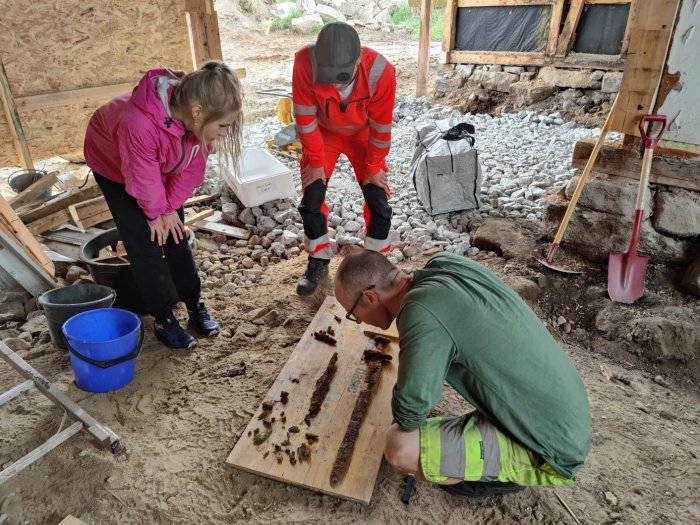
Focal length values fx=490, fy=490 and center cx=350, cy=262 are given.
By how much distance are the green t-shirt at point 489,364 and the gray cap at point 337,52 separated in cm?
160

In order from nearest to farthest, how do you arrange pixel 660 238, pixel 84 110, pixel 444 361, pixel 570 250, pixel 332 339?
pixel 444 361 → pixel 332 339 → pixel 660 238 → pixel 570 250 → pixel 84 110

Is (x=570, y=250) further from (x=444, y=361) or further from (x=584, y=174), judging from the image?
(x=444, y=361)

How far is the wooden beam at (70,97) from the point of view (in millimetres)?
5008

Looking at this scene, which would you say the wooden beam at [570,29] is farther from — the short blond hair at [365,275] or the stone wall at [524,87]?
the short blond hair at [365,275]

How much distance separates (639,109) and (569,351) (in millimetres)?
1695

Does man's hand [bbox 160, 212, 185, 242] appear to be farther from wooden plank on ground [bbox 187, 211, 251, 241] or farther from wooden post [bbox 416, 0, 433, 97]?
wooden post [bbox 416, 0, 433, 97]

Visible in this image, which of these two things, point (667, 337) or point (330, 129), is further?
point (330, 129)

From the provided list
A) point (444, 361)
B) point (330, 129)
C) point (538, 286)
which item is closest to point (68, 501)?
point (444, 361)

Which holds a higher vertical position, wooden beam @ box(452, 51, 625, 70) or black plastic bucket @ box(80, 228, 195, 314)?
wooden beam @ box(452, 51, 625, 70)

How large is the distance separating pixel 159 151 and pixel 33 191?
2820 mm

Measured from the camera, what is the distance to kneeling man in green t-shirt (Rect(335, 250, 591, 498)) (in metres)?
1.68

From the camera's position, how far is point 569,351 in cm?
317

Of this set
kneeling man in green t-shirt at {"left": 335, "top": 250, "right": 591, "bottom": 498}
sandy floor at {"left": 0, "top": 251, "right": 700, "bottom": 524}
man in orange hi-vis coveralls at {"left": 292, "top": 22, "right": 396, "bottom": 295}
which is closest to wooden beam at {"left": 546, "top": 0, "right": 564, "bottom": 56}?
man in orange hi-vis coveralls at {"left": 292, "top": 22, "right": 396, "bottom": 295}

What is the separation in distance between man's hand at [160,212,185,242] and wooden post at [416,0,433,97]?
739 centimetres
